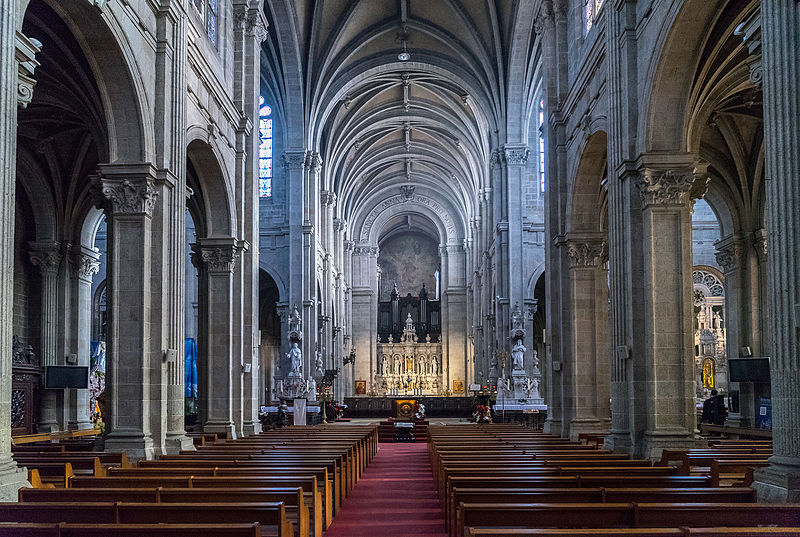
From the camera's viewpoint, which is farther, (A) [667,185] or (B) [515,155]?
(B) [515,155]

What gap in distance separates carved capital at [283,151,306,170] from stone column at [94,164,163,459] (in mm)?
23608

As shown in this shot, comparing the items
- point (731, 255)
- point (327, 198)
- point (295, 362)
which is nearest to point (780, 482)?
point (731, 255)

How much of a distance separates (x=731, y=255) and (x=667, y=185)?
12.3 m

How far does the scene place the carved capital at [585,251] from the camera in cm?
2192

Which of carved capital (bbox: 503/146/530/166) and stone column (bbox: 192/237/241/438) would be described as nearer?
stone column (bbox: 192/237/241/438)

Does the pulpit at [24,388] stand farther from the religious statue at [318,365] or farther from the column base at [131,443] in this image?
the religious statue at [318,365]

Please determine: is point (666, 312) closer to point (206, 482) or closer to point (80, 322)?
point (206, 482)

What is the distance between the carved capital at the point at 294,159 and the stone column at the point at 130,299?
2361 cm

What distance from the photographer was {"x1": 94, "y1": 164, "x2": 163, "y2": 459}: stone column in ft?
48.2

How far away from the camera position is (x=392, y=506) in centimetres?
1348

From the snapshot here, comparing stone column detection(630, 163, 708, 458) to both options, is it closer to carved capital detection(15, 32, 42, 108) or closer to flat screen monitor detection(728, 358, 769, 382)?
flat screen monitor detection(728, 358, 769, 382)

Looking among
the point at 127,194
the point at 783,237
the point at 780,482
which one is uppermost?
the point at 127,194

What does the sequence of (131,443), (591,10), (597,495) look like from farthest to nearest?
(591,10)
(131,443)
(597,495)

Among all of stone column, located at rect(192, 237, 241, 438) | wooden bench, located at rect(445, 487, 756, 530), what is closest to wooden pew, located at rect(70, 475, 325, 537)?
wooden bench, located at rect(445, 487, 756, 530)
